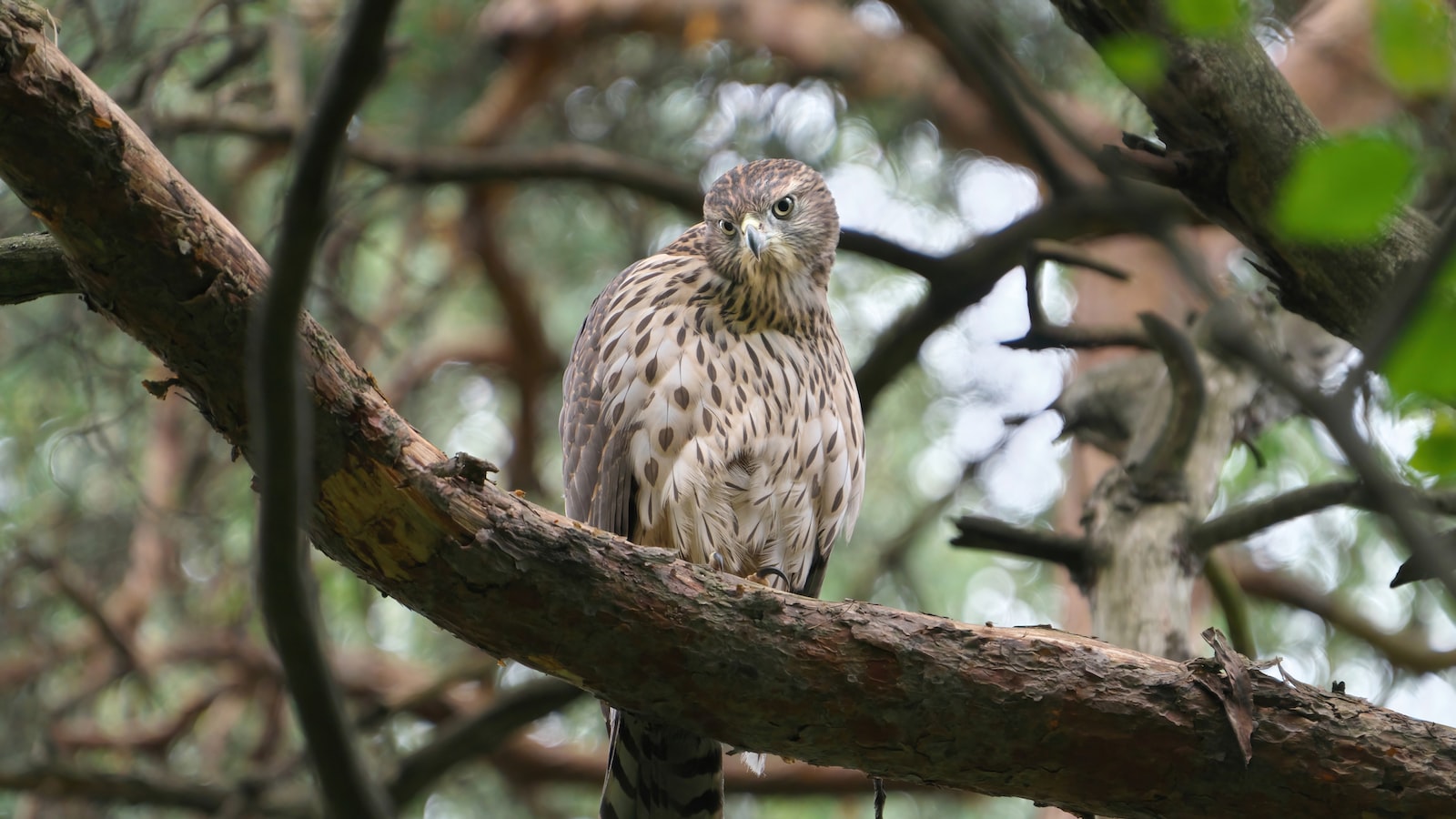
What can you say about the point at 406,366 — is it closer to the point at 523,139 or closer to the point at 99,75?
the point at 523,139

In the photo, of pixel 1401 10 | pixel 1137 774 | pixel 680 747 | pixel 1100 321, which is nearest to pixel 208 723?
pixel 680 747

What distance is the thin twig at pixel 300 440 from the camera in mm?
1270

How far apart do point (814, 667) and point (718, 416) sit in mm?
1196

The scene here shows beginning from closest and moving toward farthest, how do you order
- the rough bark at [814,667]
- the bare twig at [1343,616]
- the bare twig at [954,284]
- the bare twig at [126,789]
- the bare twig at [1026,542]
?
the rough bark at [814,667], the bare twig at [1026,542], the bare twig at [954,284], the bare twig at [126,789], the bare twig at [1343,616]

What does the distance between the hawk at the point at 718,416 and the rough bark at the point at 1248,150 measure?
133 cm

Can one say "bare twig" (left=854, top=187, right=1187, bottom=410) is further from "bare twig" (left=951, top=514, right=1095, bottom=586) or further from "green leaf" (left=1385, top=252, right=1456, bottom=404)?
"green leaf" (left=1385, top=252, right=1456, bottom=404)

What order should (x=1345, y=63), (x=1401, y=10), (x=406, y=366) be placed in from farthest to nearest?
(x=406, y=366)
(x=1345, y=63)
(x=1401, y=10)

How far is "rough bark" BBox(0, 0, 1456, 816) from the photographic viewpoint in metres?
2.45

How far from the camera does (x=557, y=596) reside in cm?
258

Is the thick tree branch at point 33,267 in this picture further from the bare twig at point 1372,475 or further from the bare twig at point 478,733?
the bare twig at point 478,733

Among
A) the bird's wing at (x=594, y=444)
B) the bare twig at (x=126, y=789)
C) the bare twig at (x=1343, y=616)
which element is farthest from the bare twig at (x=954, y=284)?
the bare twig at (x=126, y=789)

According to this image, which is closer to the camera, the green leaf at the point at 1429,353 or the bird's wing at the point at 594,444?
the green leaf at the point at 1429,353

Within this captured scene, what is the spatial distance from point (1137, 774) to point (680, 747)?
135 centimetres

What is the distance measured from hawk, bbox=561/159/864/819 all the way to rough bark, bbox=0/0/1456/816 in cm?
85
